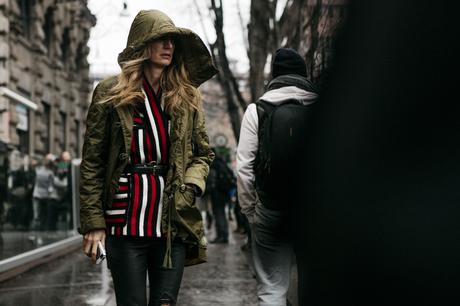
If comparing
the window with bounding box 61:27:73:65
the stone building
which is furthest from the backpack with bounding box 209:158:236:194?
the window with bounding box 61:27:73:65

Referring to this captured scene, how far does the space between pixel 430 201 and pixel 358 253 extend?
14 centimetres

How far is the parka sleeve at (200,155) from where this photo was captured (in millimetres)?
3182

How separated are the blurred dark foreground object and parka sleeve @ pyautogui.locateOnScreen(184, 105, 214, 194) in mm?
1985

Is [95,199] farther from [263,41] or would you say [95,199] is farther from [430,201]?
[263,41]

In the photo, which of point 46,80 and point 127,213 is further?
point 46,80

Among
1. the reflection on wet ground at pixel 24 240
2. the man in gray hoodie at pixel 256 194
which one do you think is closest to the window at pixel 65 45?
the reflection on wet ground at pixel 24 240

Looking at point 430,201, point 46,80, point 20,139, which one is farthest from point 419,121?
point 46,80

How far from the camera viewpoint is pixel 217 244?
14297mm

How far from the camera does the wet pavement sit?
7.00 metres

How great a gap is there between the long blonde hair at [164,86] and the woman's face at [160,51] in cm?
2

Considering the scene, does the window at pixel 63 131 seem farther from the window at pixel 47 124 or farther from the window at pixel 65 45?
the window at pixel 65 45

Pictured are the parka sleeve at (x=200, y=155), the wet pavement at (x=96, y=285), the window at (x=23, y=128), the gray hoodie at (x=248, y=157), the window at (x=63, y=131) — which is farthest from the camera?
the window at (x=63, y=131)

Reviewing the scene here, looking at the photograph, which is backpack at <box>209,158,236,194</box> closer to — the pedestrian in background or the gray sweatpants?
the pedestrian in background

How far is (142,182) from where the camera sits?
3.08 metres
